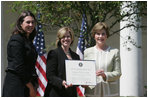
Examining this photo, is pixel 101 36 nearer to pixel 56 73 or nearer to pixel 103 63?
pixel 103 63

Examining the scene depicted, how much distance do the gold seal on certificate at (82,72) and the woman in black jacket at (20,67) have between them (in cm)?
54

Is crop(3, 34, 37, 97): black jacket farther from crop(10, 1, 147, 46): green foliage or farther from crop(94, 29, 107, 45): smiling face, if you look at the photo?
crop(10, 1, 147, 46): green foliage

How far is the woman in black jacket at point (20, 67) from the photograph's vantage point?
3543 mm

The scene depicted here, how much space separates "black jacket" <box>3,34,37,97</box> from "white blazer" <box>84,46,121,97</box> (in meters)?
0.92

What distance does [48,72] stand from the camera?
12.9 ft

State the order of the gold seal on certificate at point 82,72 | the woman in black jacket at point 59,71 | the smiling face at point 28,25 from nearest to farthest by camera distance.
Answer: the smiling face at point 28,25
the woman in black jacket at point 59,71
the gold seal on certificate at point 82,72

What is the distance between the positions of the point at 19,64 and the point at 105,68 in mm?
1190

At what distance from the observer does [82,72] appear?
4.11m

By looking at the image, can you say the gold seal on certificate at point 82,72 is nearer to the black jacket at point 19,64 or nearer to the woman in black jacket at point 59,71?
the woman in black jacket at point 59,71

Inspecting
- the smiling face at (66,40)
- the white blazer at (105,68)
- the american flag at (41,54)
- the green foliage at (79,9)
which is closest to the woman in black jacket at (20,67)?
the smiling face at (66,40)

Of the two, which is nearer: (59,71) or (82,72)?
(59,71)

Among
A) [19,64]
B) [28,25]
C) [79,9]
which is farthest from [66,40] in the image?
[79,9]

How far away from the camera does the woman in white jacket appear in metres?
4.16

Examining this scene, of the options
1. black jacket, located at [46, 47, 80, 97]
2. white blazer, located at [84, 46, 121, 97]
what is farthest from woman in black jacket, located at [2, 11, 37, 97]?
white blazer, located at [84, 46, 121, 97]
